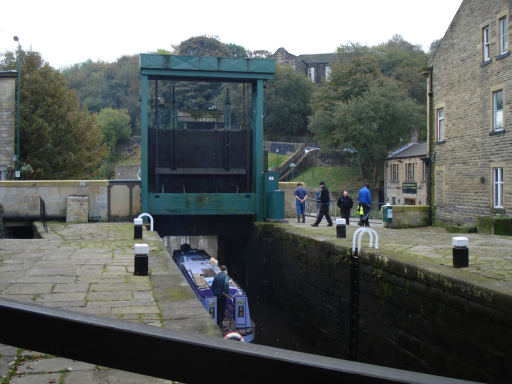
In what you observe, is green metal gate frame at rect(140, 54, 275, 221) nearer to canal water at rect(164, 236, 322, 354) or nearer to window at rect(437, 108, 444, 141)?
canal water at rect(164, 236, 322, 354)

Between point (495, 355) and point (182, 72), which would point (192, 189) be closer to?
point (182, 72)

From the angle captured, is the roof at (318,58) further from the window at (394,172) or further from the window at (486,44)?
the window at (486,44)

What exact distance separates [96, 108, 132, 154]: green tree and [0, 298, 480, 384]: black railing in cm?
6587

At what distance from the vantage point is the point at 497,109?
1728cm

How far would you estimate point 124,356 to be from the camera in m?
0.99

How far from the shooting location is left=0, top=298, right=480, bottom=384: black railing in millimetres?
874

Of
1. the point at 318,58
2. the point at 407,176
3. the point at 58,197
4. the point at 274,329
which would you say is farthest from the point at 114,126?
the point at 274,329

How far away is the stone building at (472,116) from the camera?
16891mm

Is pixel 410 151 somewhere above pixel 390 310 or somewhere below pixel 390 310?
above

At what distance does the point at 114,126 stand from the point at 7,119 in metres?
42.3

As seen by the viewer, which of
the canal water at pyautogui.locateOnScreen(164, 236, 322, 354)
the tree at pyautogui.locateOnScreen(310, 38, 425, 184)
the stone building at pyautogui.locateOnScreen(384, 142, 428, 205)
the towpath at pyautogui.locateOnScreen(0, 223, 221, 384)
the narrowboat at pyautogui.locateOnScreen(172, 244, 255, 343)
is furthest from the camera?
the tree at pyautogui.locateOnScreen(310, 38, 425, 184)

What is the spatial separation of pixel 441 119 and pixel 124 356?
21.2 m

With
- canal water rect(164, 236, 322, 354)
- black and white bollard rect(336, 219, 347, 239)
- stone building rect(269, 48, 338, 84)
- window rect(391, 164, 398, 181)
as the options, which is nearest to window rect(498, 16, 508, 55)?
black and white bollard rect(336, 219, 347, 239)

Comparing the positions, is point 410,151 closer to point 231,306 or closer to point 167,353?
Answer: point 231,306
